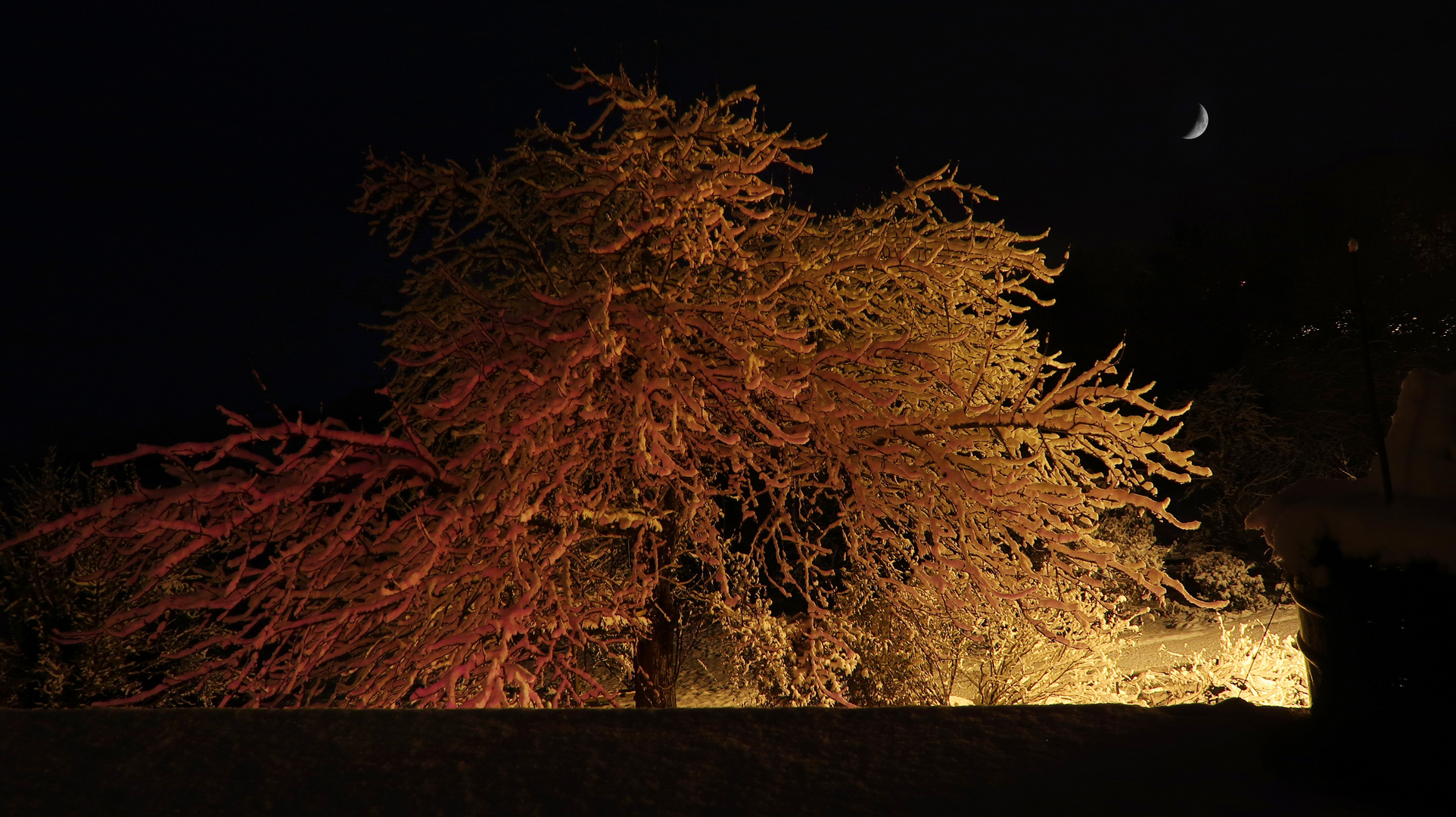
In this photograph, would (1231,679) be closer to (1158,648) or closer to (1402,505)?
(1158,648)

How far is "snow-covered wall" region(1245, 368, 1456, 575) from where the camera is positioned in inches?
60.9

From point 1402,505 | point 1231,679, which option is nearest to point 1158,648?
point 1231,679

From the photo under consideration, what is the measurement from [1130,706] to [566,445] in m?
4.06

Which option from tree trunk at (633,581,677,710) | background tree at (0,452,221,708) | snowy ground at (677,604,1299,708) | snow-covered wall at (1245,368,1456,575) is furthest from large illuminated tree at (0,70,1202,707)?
background tree at (0,452,221,708)

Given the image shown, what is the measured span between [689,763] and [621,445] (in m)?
3.75

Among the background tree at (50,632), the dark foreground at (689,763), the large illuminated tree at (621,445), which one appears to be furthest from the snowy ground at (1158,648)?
the dark foreground at (689,763)

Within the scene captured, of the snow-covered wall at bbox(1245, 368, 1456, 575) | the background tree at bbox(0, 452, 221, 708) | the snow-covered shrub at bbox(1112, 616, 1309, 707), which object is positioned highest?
the snow-covered shrub at bbox(1112, 616, 1309, 707)

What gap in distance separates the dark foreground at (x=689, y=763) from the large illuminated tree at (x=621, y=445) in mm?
2250

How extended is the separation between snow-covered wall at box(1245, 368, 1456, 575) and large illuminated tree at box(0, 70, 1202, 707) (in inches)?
103

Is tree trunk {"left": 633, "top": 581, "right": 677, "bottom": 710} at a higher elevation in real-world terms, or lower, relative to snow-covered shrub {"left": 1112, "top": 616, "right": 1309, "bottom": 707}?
lower

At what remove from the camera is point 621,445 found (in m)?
5.34

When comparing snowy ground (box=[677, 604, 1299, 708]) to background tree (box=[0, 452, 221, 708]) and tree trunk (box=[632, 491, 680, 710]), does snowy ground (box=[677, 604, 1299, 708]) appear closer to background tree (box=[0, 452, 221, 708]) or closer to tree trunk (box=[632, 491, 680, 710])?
tree trunk (box=[632, 491, 680, 710])

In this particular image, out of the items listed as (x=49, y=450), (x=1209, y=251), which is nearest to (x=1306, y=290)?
(x=1209, y=251)

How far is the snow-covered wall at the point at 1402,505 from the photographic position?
1.55 meters
